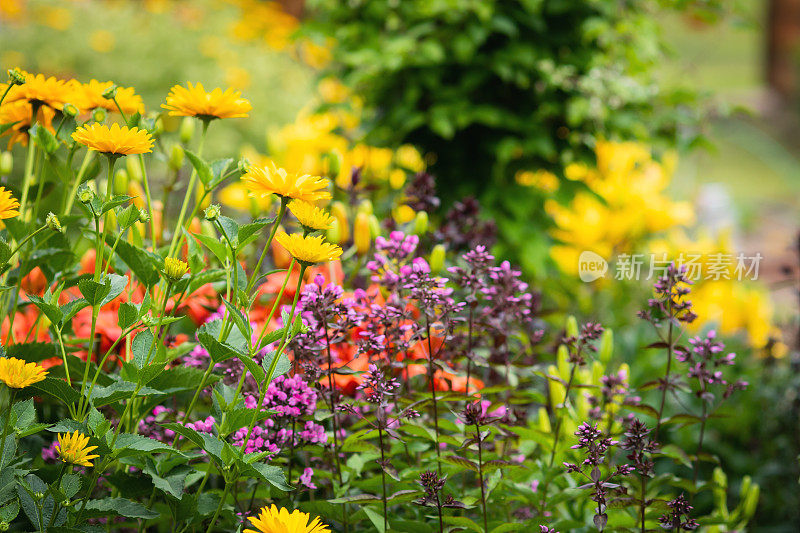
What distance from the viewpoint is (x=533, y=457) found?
1.43 metres

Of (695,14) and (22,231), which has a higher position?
(695,14)

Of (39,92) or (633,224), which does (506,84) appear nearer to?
(633,224)

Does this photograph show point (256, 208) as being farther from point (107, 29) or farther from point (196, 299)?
point (107, 29)

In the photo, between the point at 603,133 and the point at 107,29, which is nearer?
the point at 603,133

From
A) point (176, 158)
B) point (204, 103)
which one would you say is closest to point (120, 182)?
point (176, 158)

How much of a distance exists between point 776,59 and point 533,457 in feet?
36.5

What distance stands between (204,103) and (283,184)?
190 mm

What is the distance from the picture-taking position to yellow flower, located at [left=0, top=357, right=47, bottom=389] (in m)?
0.76

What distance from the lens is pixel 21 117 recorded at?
107 cm

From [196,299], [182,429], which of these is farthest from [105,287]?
[196,299]

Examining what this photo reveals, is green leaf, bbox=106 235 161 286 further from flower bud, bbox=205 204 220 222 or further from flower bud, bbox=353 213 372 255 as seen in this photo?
flower bud, bbox=353 213 372 255

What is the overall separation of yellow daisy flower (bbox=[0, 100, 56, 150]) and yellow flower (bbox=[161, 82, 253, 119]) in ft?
0.88

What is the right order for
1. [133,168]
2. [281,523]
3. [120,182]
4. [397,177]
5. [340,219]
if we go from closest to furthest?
[281,523] → [120,182] → [133,168] → [340,219] → [397,177]

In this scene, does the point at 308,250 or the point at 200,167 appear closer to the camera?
the point at 308,250
